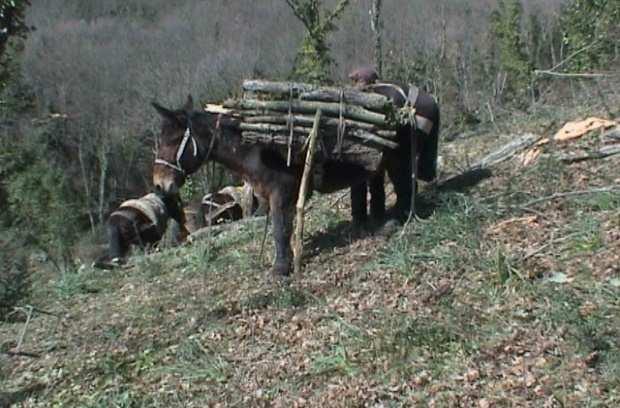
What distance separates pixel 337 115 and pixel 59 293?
4.19 m

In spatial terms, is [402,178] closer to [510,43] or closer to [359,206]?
[359,206]

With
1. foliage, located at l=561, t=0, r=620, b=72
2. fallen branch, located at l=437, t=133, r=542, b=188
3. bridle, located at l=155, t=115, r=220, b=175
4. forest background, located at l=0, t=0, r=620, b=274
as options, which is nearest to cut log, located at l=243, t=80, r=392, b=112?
bridle, located at l=155, t=115, r=220, b=175

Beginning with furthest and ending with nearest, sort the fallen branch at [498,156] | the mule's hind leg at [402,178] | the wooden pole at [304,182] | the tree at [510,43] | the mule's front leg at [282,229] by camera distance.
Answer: the tree at [510,43]
the fallen branch at [498,156]
the mule's hind leg at [402,178]
the mule's front leg at [282,229]
the wooden pole at [304,182]

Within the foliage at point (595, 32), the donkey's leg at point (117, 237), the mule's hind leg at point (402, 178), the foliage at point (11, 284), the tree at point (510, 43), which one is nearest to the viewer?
the mule's hind leg at point (402, 178)

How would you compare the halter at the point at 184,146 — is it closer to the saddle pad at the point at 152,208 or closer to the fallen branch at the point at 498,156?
the fallen branch at the point at 498,156

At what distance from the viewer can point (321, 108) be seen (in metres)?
8.77

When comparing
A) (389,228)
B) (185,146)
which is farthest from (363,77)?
(185,146)

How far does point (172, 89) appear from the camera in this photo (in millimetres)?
53375

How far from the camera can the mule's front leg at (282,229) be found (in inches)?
352

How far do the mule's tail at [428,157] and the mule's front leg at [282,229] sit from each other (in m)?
1.79

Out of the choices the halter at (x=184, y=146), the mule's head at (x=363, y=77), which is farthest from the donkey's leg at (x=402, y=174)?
the halter at (x=184, y=146)

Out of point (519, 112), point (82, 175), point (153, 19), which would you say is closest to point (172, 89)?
point (82, 175)

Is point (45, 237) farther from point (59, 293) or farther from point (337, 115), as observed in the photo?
point (337, 115)

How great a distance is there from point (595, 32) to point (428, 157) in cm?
899
